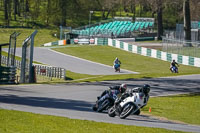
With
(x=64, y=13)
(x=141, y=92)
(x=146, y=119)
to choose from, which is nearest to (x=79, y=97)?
(x=146, y=119)

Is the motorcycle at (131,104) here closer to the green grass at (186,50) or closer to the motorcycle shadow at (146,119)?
the motorcycle shadow at (146,119)

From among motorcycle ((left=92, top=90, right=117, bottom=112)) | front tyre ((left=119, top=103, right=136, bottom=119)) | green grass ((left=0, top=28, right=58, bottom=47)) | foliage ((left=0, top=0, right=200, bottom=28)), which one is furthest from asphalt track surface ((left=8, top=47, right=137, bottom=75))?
foliage ((left=0, top=0, right=200, bottom=28))

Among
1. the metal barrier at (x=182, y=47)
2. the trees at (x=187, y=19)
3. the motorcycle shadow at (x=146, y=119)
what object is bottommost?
the motorcycle shadow at (x=146, y=119)

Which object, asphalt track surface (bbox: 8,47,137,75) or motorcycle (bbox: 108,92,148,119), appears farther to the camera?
asphalt track surface (bbox: 8,47,137,75)

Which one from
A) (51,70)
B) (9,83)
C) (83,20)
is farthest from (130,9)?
(9,83)

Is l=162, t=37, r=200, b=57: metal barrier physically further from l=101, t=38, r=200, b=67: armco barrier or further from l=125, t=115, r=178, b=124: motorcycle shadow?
l=125, t=115, r=178, b=124: motorcycle shadow

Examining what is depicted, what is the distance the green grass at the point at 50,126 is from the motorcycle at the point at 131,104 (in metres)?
2.05

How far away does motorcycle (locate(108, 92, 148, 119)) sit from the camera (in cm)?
1591

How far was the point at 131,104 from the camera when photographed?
52.3 ft

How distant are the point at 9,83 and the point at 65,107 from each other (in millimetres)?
11400

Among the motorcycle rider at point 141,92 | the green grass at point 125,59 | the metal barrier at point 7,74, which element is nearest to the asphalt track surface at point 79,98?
the motorcycle rider at point 141,92

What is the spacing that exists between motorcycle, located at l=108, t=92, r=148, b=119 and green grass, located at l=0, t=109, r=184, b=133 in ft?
6.73

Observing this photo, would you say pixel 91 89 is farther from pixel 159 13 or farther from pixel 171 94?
pixel 159 13

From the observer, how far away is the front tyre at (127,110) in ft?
52.2
